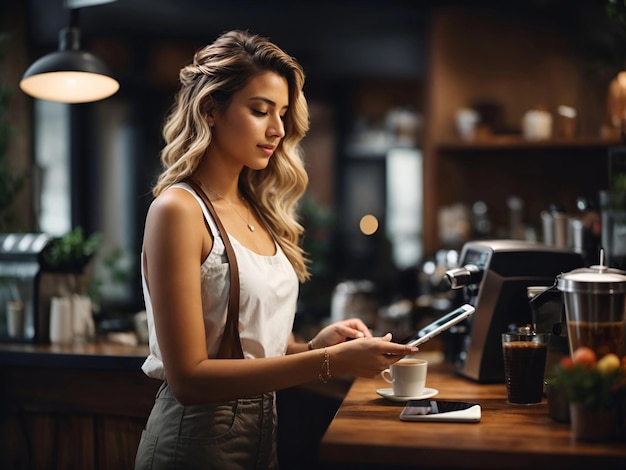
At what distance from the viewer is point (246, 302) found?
6.46ft

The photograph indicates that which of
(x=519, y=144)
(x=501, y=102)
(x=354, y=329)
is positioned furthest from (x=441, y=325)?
(x=501, y=102)

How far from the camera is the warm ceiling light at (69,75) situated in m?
3.00

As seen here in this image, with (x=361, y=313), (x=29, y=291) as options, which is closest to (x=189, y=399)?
(x=29, y=291)

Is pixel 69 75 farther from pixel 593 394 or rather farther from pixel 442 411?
pixel 593 394

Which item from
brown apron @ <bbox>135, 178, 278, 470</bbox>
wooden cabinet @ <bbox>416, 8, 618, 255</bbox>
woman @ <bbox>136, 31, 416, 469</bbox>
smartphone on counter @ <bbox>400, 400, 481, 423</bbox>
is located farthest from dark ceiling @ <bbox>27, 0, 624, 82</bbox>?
smartphone on counter @ <bbox>400, 400, 481, 423</bbox>

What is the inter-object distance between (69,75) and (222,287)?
1.55 m

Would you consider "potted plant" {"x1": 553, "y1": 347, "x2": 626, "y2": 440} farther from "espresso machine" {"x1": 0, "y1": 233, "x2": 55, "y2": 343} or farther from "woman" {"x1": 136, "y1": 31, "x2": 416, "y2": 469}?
"espresso machine" {"x1": 0, "y1": 233, "x2": 55, "y2": 343}

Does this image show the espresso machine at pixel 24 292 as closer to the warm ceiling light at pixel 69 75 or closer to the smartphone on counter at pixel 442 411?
the warm ceiling light at pixel 69 75

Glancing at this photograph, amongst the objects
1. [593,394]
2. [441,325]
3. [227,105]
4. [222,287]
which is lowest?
[593,394]

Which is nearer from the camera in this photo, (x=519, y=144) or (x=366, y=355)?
(x=366, y=355)

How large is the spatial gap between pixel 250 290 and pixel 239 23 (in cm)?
417

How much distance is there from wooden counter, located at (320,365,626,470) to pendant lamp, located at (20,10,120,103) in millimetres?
1813

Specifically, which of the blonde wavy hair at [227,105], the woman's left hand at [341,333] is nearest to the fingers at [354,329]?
the woman's left hand at [341,333]

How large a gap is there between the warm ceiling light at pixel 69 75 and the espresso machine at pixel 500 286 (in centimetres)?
164
